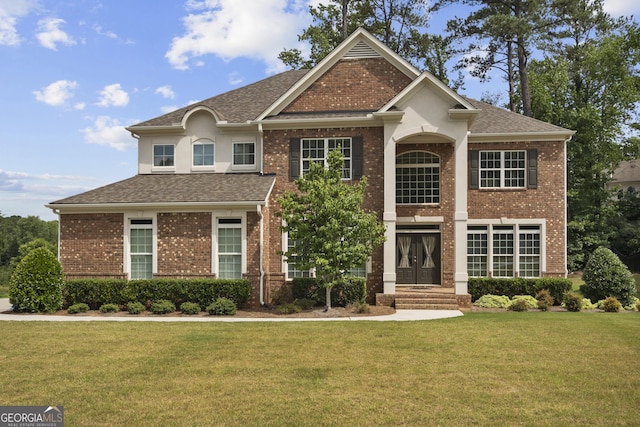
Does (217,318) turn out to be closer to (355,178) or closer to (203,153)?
(355,178)

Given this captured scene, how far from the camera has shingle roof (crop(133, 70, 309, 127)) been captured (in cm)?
2052

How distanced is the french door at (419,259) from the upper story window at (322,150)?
146 inches

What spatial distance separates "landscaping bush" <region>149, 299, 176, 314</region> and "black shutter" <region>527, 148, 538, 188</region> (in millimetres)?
14587

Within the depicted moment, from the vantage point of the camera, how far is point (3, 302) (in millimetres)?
19359

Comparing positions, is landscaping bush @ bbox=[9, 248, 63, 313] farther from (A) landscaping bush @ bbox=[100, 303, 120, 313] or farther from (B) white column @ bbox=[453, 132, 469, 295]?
(B) white column @ bbox=[453, 132, 469, 295]

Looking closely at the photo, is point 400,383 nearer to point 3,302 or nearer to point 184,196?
point 184,196

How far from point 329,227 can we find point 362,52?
7.84 meters

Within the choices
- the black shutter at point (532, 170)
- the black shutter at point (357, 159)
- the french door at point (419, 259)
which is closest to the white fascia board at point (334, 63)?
the black shutter at point (357, 159)

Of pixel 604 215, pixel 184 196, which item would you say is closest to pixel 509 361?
pixel 184 196

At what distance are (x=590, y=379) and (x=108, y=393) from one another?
782cm

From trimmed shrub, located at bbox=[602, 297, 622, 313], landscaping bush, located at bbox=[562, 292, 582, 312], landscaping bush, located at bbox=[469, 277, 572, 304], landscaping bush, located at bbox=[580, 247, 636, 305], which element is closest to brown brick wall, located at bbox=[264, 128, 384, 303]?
landscaping bush, located at bbox=[469, 277, 572, 304]

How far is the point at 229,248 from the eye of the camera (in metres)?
17.2

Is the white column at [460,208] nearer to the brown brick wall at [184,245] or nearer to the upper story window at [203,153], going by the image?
the brown brick wall at [184,245]

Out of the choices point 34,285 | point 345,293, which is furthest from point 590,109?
point 34,285
